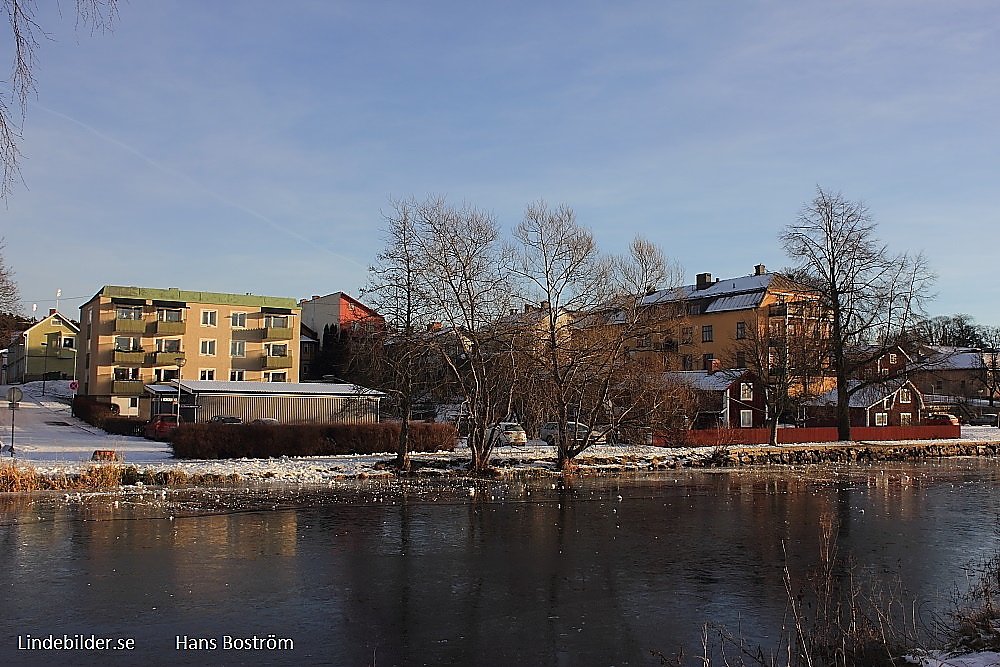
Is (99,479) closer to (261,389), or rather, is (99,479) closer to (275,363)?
(261,389)

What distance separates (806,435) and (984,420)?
135 feet

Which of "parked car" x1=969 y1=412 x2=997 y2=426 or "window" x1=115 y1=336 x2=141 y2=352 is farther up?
"window" x1=115 y1=336 x2=141 y2=352

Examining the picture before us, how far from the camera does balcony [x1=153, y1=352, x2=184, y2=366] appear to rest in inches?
2413

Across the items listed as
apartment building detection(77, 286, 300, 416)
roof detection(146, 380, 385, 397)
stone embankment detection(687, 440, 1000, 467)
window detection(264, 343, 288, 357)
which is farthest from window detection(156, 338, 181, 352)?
stone embankment detection(687, 440, 1000, 467)

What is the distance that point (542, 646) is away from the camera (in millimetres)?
9227

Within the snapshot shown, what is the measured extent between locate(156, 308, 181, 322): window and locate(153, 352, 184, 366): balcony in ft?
8.00

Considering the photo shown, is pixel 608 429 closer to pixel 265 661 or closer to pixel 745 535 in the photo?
pixel 745 535

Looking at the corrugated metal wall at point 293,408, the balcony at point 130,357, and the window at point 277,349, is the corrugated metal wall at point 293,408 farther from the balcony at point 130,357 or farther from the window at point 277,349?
the window at point 277,349

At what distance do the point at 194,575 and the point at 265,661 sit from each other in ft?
15.1

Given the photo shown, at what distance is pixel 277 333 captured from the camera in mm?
65812

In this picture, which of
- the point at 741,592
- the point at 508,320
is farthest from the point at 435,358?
the point at 741,592

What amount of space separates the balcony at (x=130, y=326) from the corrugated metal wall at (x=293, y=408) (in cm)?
1878

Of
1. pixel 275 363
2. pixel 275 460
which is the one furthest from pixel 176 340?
pixel 275 460

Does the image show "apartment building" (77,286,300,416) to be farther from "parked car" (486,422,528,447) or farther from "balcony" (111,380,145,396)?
"parked car" (486,422,528,447)
